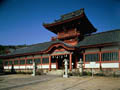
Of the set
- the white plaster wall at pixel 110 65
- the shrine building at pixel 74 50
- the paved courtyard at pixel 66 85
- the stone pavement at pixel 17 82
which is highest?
the shrine building at pixel 74 50

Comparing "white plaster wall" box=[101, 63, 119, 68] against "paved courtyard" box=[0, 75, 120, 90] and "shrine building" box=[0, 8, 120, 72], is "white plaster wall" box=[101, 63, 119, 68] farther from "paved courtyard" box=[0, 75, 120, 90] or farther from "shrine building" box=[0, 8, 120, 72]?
"paved courtyard" box=[0, 75, 120, 90]

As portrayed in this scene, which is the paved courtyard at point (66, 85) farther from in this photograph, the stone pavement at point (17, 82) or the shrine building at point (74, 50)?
the shrine building at point (74, 50)

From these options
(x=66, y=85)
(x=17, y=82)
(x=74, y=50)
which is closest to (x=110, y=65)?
(x=74, y=50)

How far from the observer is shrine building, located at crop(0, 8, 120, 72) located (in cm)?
1455

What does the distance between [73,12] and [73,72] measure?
15.8 meters

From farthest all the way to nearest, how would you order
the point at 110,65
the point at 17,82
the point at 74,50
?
the point at 74,50
the point at 110,65
the point at 17,82

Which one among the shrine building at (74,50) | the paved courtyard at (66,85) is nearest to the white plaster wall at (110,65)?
the shrine building at (74,50)

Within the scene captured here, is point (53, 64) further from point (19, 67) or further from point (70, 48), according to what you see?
point (19, 67)

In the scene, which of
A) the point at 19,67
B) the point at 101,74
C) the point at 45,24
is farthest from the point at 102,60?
the point at 19,67

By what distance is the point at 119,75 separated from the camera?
12938 mm

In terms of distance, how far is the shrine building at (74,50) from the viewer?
14.5 m

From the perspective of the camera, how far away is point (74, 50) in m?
16.5

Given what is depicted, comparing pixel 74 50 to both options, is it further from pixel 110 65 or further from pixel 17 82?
pixel 17 82

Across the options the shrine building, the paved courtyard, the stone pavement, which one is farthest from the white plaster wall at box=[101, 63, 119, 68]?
the stone pavement
